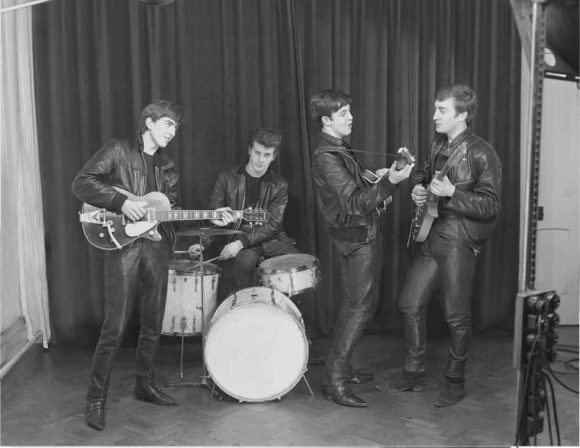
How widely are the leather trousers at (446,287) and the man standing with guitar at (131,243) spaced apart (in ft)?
4.60

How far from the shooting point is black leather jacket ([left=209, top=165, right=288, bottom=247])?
5.06 metres

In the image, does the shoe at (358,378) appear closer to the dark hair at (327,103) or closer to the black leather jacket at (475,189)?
the black leather jacket at (475,189)

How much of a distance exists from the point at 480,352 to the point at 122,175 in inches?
113

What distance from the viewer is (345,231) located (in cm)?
422

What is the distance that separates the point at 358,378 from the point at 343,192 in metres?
1.29

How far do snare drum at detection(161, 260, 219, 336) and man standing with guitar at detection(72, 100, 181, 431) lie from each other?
32cm

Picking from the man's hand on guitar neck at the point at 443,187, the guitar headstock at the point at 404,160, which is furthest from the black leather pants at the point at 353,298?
the guitar headstock at the point at 404,160

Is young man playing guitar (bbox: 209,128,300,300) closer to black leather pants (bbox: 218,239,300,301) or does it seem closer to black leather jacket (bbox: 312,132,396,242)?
black leather pants (bbox: 218,239,300,301)

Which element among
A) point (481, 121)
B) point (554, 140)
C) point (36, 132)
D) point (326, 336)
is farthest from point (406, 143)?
point (36, 132)

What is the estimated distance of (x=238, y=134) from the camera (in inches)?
220

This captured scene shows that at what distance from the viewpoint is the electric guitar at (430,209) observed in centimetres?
408

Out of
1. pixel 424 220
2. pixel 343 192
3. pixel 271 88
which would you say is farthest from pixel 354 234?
pixel 271 88

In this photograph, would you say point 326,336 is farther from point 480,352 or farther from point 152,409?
point 152,409

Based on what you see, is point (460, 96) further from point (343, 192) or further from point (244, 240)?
point (244, 240)
